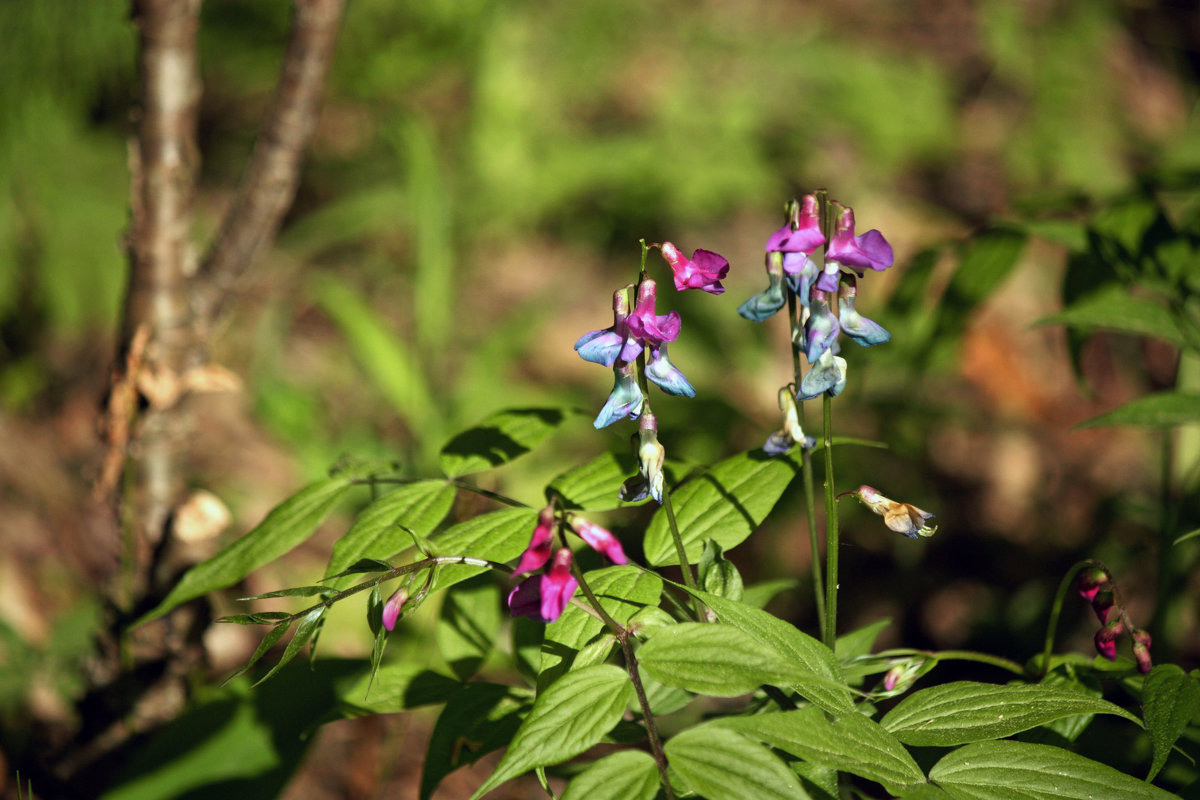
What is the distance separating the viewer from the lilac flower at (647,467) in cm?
98

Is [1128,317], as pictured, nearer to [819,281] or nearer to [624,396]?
[819,281]

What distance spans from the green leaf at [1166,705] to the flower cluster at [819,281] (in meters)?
0.50

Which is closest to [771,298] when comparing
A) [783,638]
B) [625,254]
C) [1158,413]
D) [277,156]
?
[783,638]

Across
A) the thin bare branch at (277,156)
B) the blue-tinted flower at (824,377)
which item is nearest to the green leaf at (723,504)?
the blue-tinted flower at (824,377)

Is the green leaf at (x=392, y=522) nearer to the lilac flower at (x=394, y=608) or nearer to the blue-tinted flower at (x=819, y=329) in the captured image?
the lilac flower at (x=394, y=608)

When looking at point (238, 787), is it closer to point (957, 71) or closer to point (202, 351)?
point (202, 351)

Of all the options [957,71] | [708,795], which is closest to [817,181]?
[957,71]

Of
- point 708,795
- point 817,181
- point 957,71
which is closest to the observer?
point 708,795

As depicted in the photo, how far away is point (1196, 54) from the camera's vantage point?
20.0 ft

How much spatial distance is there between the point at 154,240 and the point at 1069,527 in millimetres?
3315

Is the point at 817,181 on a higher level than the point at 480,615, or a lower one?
higher

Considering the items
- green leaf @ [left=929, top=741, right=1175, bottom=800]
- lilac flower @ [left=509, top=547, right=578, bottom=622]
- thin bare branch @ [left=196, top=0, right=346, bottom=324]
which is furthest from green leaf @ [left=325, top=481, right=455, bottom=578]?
thin bare branch @ [left=196, top=0, right=346, bottom=324]

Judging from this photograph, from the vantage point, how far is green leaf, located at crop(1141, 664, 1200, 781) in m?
0.86

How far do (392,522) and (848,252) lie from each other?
28.4 inches
